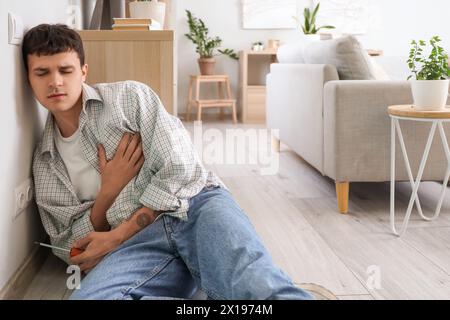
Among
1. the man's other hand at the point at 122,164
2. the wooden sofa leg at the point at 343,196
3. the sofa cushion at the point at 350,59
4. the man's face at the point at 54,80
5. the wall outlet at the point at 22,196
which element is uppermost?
the sofa cushion at the point at 350,59

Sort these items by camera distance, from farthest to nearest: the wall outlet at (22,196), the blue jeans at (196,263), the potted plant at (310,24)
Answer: the potted plant at (310,24)
the wall outlet at (22,196)
the blue jeans at (196,263)

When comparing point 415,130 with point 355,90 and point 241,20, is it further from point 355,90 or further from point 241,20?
point 241,20

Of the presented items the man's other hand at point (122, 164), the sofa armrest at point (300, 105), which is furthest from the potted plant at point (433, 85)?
the man's other hand at point (122, 164)

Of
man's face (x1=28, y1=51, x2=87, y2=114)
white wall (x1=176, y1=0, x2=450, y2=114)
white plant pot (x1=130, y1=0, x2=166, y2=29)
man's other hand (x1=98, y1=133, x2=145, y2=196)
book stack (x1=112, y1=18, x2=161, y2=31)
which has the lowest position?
man's other hand (x1=98, y1=133, x2=145, y2=196)

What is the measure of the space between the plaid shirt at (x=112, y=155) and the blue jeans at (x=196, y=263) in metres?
0.10

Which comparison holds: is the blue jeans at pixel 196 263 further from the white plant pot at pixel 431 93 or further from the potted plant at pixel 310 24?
the potted plant at pixel 310 24

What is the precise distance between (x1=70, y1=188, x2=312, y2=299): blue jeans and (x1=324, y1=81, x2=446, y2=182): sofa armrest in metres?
0.96

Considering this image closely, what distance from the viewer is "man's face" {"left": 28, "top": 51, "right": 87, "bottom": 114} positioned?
1.57 m

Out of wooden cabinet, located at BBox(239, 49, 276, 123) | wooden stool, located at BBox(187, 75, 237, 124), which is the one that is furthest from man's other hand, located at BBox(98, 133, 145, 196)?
wooden cabinet, located at BBox(239, 49, 276, 123)

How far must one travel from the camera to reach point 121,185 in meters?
1.60

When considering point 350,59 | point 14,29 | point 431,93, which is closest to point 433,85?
point 431,93

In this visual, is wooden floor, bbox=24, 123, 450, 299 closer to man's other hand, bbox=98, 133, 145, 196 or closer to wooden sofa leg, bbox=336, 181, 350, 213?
wooden sofa leg, bbox=336, 181, 350, 213

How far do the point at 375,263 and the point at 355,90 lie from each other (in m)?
0.85

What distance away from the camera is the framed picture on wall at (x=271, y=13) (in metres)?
6.03
